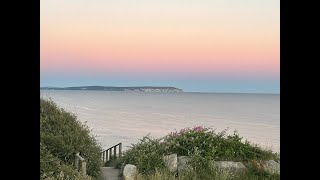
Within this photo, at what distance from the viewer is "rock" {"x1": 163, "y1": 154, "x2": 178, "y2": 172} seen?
749cm

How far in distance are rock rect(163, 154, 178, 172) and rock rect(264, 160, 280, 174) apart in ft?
4.54

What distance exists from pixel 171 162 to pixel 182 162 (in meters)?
0.24

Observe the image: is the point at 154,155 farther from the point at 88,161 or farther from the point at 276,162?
the point at 276,162

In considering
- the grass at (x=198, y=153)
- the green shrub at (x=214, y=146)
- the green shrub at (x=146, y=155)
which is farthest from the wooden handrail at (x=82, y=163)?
the green shrub at (x=214, y=146)

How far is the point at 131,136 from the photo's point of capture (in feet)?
77.5

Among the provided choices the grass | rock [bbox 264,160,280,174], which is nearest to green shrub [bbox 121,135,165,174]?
the grass

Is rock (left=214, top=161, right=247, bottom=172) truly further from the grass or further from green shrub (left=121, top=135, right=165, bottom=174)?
green shrub (left=121, top=135, right=165, bottom=174)

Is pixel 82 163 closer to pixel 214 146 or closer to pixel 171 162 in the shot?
pixel 171 162

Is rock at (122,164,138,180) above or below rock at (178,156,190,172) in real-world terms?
below

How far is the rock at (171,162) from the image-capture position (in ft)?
24.6

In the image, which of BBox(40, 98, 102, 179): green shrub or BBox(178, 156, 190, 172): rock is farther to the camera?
BBox(178, 156, 190, 172): rock

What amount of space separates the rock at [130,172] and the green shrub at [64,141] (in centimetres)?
42

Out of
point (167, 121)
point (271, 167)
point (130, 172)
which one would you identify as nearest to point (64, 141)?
point (130, 172)
